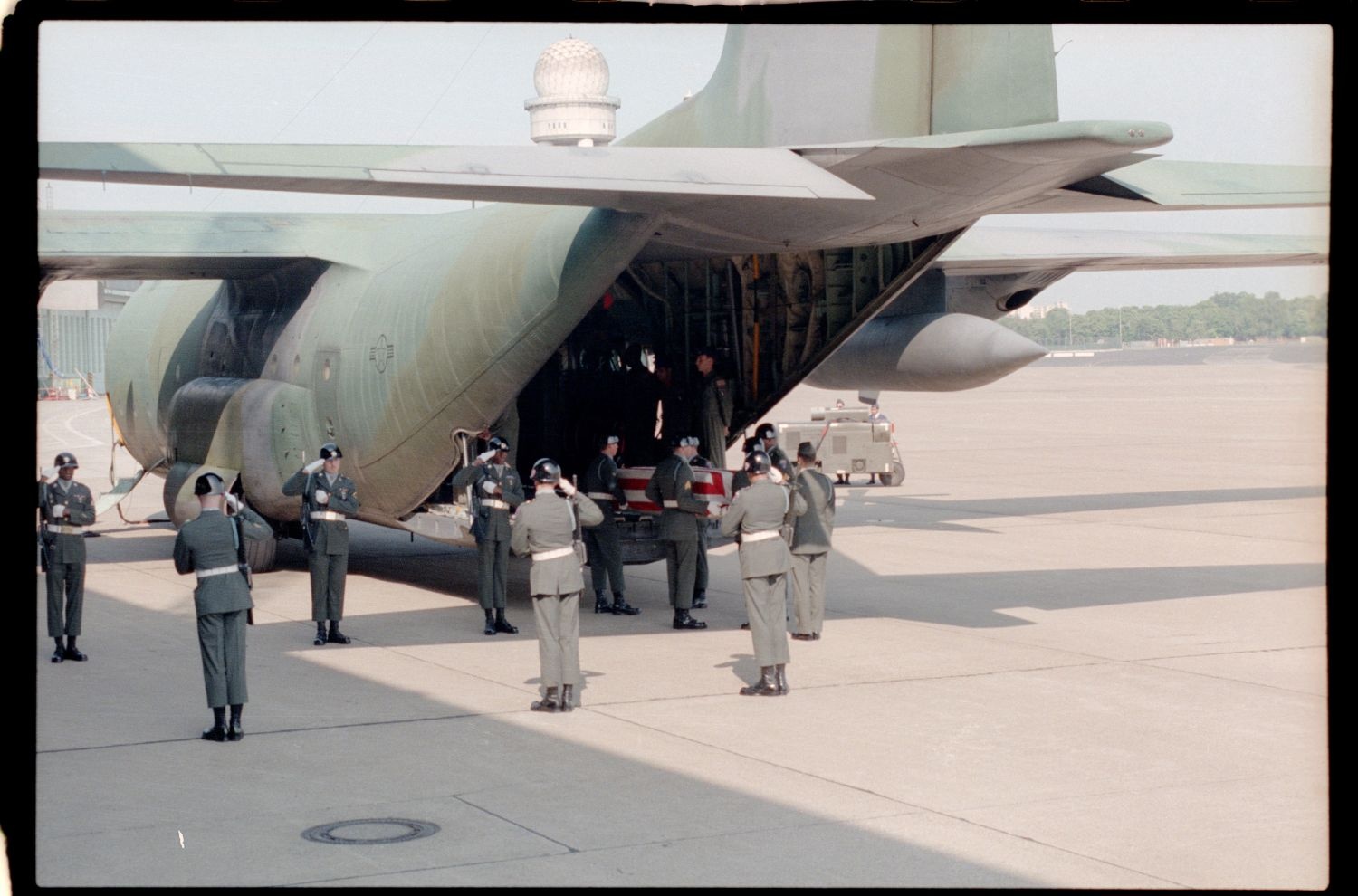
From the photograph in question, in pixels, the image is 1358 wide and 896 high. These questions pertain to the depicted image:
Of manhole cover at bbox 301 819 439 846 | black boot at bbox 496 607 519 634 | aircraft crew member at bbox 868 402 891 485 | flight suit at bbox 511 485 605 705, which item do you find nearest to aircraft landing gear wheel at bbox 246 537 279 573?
black boot at bbox 496 607 519 634

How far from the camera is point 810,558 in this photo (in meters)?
13.4

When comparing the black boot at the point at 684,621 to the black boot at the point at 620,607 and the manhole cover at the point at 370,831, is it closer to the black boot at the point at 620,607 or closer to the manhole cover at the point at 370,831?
the black boot at the point at 620,607

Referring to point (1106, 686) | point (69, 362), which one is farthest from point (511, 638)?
point (69, 362)

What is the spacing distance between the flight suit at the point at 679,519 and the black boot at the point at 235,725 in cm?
495

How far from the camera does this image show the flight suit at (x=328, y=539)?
524 inches

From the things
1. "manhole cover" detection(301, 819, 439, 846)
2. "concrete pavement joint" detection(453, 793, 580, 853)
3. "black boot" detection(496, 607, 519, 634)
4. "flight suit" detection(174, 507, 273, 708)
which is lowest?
"manhole cover" detection(301, 819, 439, 846)

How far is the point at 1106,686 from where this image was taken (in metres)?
11.2

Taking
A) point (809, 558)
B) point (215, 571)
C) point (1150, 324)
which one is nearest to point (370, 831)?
point (215, 571)

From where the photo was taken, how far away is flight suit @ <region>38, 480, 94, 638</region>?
12.6 meters

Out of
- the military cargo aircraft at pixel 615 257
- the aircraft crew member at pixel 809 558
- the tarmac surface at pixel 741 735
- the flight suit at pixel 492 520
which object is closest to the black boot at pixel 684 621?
the tarmac surface at pixel 741 735

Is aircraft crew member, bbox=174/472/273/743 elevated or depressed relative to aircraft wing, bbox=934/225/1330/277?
depressed

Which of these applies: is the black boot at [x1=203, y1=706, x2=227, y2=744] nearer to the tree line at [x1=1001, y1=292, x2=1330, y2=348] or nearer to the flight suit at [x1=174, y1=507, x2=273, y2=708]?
the flight suit at [x1=174, y1=507, x2=273, y2=708]

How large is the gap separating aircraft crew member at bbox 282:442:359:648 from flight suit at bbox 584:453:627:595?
2275mm

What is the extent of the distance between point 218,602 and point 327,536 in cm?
351
